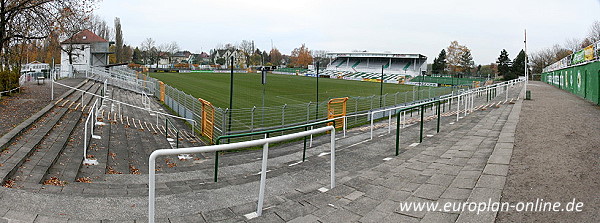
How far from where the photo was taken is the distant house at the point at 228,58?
375 ft

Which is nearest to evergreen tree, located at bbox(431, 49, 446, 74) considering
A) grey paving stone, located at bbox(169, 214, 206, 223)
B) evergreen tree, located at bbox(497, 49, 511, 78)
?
evergreen tree, located at bbox(497, 49, 511, 78)

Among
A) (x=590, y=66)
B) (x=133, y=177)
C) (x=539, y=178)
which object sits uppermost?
(x=590, y=66)

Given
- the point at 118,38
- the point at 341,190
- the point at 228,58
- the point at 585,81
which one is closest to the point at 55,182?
the point at 341,190

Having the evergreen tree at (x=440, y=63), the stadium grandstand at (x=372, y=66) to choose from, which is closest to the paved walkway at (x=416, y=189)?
the stadium grandstand at (x=372, y=66)

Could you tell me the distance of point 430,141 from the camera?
8.53 m

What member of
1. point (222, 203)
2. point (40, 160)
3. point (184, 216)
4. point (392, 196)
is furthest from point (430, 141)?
point (40, 160)

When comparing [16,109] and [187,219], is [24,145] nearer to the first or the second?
[187,219]

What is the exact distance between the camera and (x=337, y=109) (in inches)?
760

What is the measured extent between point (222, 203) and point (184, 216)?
559mm

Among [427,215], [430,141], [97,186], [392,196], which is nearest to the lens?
[427,215]

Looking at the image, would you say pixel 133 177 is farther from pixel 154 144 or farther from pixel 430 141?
pixel 430 141

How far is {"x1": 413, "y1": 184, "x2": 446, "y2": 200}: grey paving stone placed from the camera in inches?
179

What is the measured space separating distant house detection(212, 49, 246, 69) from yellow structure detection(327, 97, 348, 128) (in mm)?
85019

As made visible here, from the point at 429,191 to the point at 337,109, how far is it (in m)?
14.6
